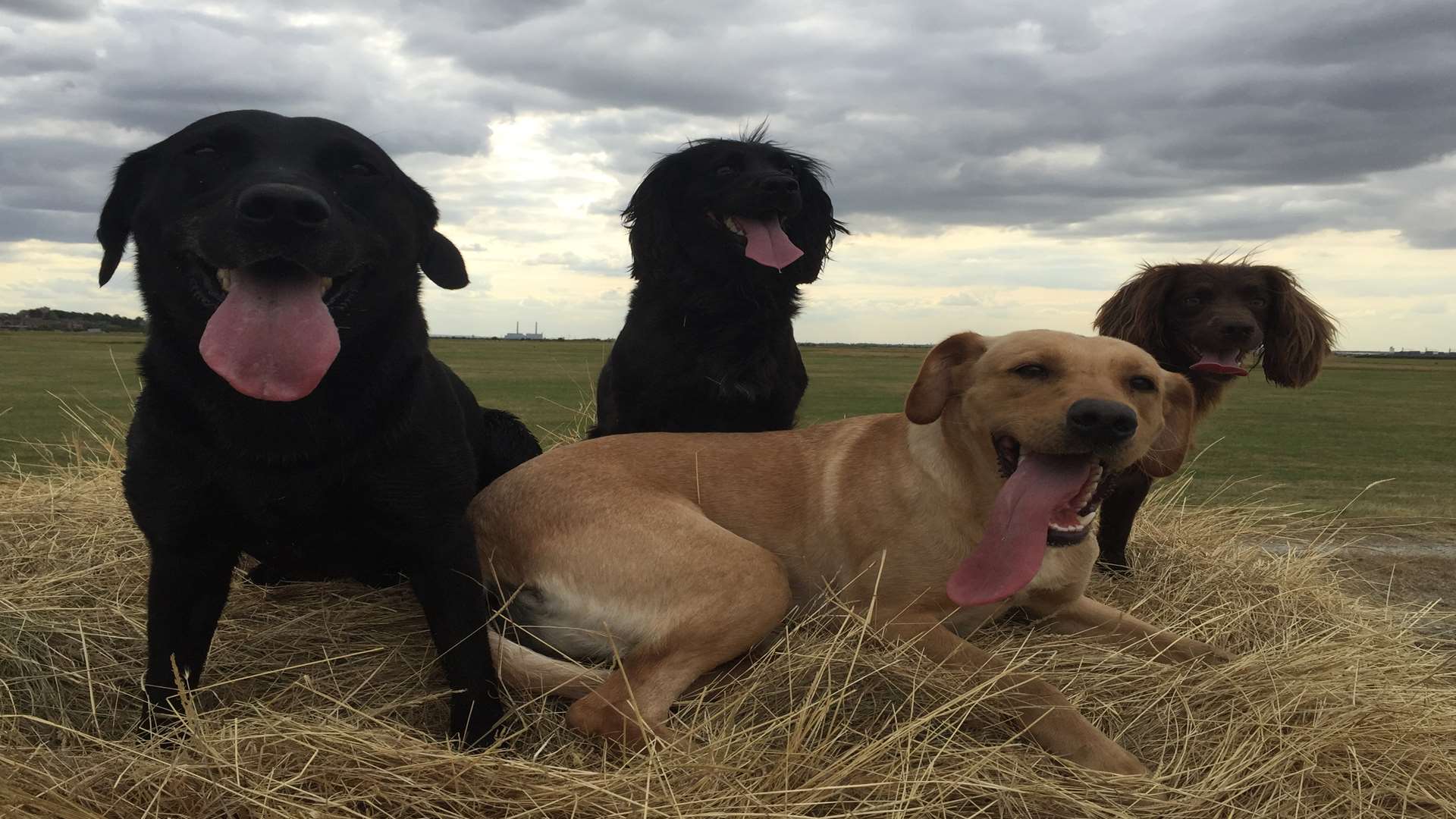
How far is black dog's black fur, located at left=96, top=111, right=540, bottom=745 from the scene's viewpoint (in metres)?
2.73

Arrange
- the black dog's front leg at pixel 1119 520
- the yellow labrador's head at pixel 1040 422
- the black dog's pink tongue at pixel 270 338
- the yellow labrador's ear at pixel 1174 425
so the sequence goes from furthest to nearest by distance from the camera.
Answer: the black dog's front leg at pixel 1119 520 → the yellow labrador's ear at pixel 1174 425 → the yellow labrador's head at pixel 1040 422 → the black dog's pink tongue at pixel 270 338

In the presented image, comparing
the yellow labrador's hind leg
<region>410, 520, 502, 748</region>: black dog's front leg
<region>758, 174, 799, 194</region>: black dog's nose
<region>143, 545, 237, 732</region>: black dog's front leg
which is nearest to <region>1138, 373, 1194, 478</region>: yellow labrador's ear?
the yellow labrador's hind leg

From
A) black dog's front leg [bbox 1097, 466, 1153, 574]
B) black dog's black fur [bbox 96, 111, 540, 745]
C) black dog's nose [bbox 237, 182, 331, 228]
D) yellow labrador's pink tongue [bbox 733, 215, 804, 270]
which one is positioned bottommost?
black dog's front leg [bbox 1097, 466, 1153, 574]

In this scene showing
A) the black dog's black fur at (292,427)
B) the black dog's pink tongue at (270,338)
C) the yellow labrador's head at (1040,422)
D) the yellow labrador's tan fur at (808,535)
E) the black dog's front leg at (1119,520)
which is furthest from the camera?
the black dog's front leg at (1119,520)

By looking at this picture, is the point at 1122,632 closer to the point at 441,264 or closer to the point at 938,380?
the point at 938,380

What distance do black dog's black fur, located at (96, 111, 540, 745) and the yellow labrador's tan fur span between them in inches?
17.1

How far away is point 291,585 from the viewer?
4.27 meters

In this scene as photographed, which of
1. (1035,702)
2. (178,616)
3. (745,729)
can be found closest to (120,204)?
(178,616)

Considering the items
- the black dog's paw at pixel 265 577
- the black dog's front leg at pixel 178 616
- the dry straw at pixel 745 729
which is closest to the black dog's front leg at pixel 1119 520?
the dry straw at pixel 745 729

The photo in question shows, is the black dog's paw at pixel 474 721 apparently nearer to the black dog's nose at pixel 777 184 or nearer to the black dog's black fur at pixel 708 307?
the black dog's black fur at pixel 708 307

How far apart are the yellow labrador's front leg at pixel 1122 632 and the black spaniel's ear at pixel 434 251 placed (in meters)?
2.58

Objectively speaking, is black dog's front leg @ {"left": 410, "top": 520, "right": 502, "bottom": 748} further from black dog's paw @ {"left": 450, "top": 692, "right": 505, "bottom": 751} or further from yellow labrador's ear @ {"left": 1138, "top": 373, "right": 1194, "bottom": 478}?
yellow labrador's ear @ {"left": 1138, "top": 373, "right": 1194, "bottom": 478}

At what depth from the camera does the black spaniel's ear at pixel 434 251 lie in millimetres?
3182

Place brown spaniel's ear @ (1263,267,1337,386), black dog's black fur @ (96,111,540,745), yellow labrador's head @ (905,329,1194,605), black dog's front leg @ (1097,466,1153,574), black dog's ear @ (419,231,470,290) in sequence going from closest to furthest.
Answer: black dog's black fur @ (96,111,540,745), yellow labrador's head @ (905,329,1194,605), black dog's ear @ (419,231,470,290), black dog's front leg @ (1097,466,1153,574), brown spaniel's ear @ (1263,267,1337,386)
